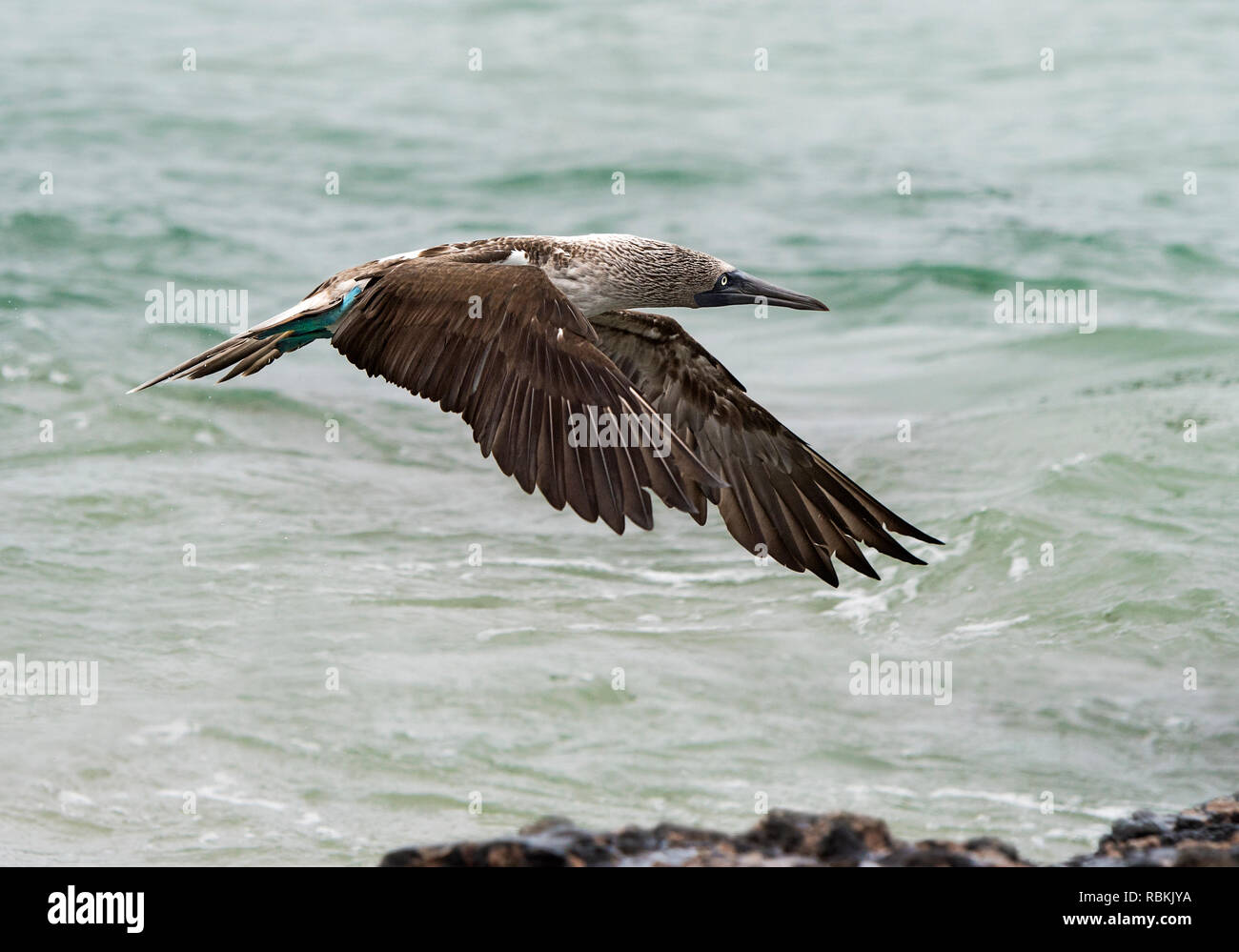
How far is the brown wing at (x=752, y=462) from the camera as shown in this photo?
23.8 feet

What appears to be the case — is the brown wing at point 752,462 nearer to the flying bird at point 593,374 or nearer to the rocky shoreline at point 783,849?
the flying bird at point 593,374

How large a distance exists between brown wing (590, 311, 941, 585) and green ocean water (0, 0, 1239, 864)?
1.21m

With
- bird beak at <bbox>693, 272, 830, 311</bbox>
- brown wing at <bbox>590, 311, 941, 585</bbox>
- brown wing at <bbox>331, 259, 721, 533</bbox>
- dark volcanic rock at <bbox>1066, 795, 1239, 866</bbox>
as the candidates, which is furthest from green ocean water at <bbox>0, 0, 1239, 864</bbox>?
bird beak at <bbox>693, 272, 830, 311</bbox>

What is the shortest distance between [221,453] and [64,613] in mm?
2787

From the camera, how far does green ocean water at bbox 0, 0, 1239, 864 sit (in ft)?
25.7

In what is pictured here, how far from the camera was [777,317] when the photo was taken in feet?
52.4

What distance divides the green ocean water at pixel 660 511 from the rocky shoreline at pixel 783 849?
682mm

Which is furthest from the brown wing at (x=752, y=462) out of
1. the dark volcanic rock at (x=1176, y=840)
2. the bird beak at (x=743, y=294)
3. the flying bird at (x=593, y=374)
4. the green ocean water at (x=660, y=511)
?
the dark volcanic rock at (x=1176, y=840)

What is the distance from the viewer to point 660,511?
11219 millimetres

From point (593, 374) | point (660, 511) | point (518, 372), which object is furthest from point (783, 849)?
point (660, 511)

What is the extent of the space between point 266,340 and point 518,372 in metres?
1.33

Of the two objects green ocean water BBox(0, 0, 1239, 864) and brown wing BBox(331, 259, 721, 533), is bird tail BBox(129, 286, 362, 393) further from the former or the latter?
green ocean water BBox(0, 0, 1239, 864)

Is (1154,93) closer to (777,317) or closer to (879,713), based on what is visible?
(777,317)

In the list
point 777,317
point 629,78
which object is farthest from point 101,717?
point 629,78
